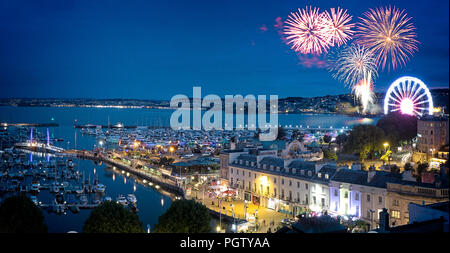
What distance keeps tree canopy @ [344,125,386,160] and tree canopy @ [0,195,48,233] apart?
36472 mm

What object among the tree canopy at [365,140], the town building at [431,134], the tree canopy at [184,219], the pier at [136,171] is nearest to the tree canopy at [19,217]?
the tree canopy at [184,219]

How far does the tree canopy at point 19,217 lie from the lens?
20891 millimetres

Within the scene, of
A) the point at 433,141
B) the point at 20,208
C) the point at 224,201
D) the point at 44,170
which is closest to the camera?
the point at 20,208

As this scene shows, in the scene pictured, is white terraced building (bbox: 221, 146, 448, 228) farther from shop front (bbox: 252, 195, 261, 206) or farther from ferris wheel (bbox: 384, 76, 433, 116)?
ferris wheel (bbox: 384, 76, 433, 116)

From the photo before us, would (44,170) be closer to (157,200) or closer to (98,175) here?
(98,175)

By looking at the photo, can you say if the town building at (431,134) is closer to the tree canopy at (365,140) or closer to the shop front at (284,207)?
the tree canopy at (365,140)

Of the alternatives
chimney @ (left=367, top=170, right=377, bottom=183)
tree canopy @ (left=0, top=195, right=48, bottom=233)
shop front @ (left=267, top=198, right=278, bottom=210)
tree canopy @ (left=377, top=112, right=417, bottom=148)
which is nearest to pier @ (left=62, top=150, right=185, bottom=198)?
shop front @ (left=267, top=198, right=278, bottom=210)

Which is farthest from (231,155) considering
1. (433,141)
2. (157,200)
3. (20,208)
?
(433,141)

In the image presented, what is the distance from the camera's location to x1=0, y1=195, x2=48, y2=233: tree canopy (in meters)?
20.9

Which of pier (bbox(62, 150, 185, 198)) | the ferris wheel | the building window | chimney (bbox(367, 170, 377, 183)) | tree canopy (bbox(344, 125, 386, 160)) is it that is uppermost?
the ferris wheel

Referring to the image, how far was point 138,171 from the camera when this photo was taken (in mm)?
54875

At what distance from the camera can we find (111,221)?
20.7m

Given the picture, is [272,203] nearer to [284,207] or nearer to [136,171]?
[284,207]
